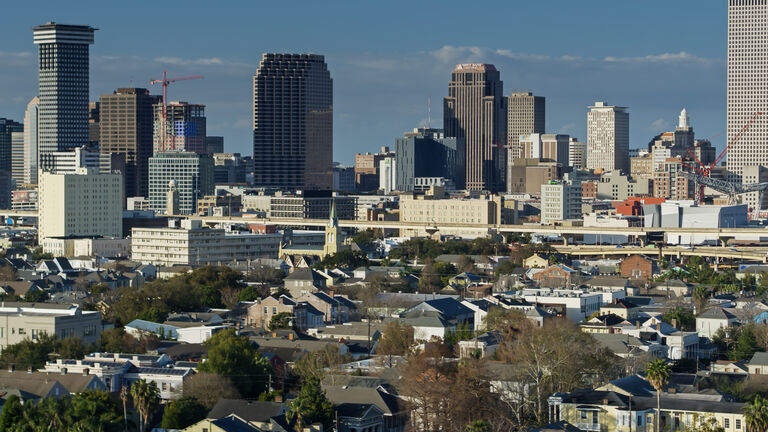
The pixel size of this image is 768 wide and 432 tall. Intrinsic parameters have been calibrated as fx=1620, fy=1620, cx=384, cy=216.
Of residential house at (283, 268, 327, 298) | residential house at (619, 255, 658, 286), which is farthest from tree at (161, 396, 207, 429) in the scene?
residential house at (619, 255, 658, 286)

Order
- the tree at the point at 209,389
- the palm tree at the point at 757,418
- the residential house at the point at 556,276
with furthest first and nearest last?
1. the residential house at the point at 556,276
2. the tree at the point at 209,389
3. the palm tree at the point at 757,418

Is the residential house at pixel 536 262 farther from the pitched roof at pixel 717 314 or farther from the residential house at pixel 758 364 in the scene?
the residential house at pixel 758 364

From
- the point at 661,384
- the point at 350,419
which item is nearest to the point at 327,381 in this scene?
the point at 350,419

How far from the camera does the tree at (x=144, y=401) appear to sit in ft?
172

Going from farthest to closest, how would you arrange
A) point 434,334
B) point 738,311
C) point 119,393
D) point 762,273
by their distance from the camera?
point 762,273, point 738,311, point 434,334, point 119,393

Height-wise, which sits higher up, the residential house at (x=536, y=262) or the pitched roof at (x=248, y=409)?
the residential house at (x=536, y=262)

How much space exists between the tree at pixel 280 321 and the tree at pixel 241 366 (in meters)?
17.5

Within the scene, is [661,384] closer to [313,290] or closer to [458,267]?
[313,290]

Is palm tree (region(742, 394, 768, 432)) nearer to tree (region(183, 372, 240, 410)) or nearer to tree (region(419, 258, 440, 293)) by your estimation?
tree (region(183, 372, 240, 410))

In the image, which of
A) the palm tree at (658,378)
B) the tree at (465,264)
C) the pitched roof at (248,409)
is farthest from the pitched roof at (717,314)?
the tree at (465,264)

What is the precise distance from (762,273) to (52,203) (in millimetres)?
84086

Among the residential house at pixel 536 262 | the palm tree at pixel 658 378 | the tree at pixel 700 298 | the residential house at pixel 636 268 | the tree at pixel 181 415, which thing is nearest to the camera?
the tree at pixel 181 415

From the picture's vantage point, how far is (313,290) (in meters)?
103

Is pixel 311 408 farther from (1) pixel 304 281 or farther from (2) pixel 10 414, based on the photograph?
(1) pixel 304 281
